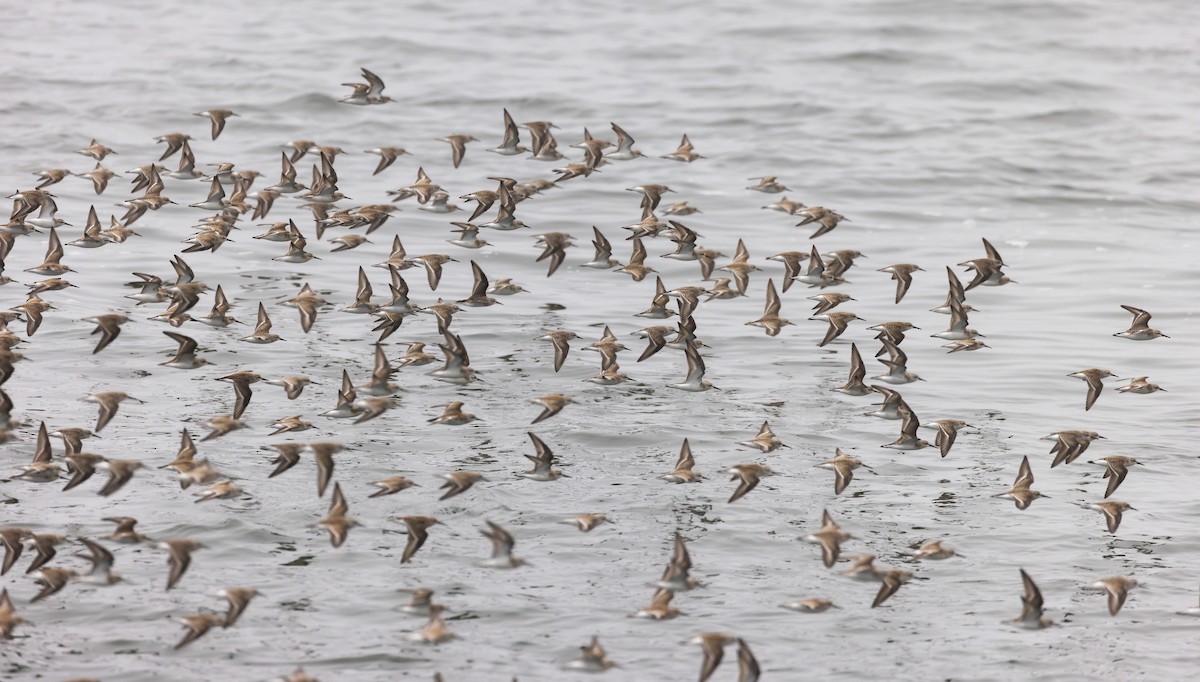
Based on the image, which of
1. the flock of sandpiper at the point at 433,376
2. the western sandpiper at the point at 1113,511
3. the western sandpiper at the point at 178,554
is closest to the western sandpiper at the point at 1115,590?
the flock of sandpiper at the point at 433,376

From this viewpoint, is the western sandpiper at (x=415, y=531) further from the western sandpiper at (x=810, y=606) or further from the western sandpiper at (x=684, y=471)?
the western sandpiper at (x=810, y=606)

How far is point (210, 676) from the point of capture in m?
13.0

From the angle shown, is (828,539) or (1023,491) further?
(1023,491)

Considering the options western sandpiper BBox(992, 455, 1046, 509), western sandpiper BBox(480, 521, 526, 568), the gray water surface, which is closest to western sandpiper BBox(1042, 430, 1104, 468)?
the gray water surface

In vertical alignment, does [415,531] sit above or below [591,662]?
above

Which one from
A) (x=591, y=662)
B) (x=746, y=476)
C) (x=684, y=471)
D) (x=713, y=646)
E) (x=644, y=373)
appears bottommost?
(x=644, y=373)

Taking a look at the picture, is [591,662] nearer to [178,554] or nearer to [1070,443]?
[178,554]

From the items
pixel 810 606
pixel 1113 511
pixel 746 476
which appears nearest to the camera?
pixel 810 606

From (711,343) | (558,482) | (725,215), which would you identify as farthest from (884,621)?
(725,215)

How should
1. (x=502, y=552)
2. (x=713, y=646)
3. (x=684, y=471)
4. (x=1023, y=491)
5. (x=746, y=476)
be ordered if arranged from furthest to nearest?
1. (x=684, y=471)
2. (x=1023, y=491)
3. (x=746, y=476)
4. (x=502, y=552)
5. (x=713, y=646)

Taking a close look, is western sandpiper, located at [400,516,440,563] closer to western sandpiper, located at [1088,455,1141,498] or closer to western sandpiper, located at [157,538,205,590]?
western sandpiper, located at [157,538,205,590]

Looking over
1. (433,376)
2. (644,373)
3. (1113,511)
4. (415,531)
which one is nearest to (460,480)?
(415,531)

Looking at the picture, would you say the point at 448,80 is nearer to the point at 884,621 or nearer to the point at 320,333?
the point at 320,333

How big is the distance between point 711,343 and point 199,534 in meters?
9.90
